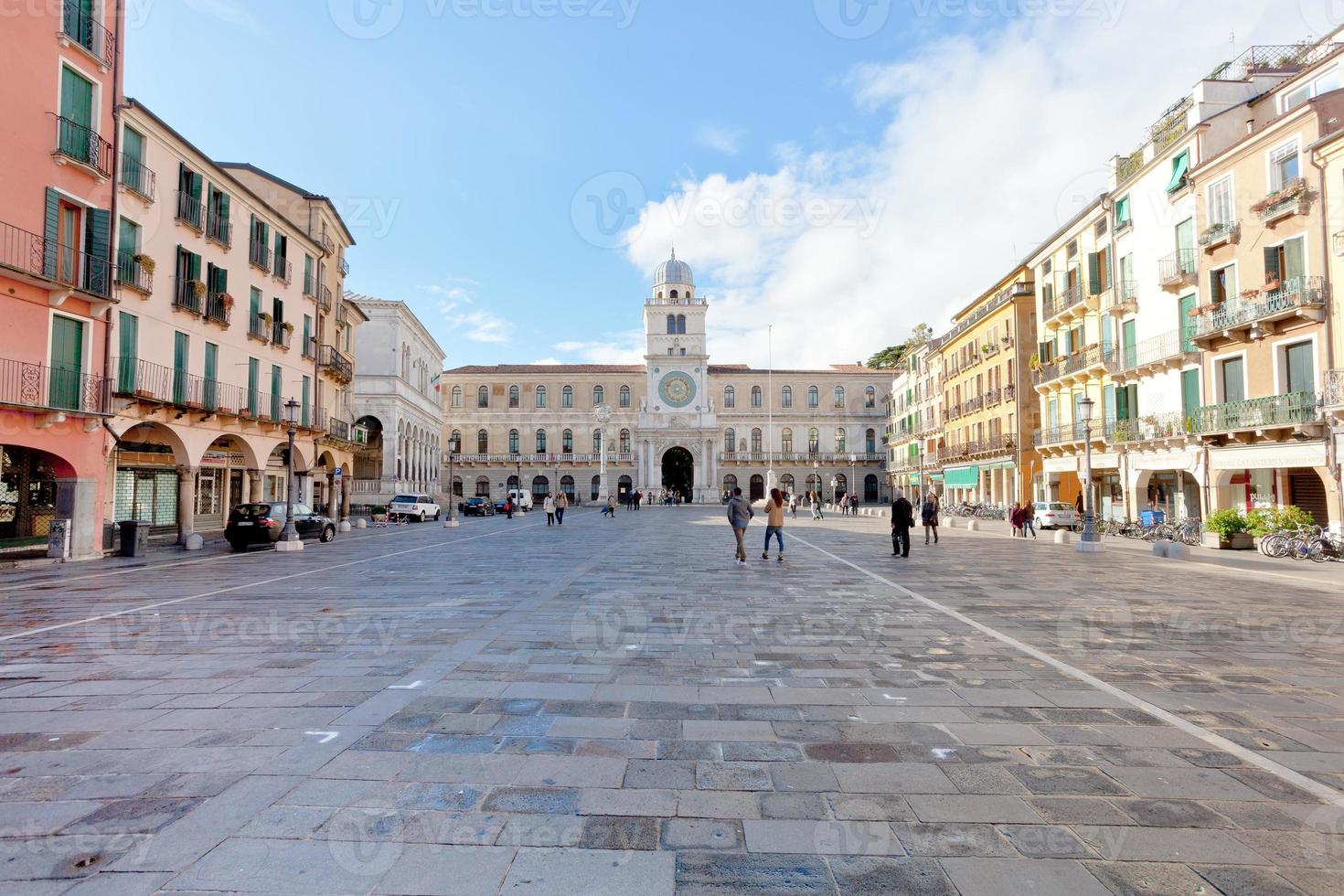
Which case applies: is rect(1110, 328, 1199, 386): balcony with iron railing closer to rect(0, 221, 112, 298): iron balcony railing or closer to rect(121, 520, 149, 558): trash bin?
rect(0, 221, 112, 298): iron balcony railing

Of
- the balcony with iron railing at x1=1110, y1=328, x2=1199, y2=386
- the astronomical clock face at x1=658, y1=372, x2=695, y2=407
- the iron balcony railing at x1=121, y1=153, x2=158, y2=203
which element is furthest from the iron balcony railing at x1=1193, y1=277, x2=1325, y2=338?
the astronomical clock face at x1=658, y1=372, x2=695, y2=407

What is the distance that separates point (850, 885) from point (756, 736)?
1708 millimetres

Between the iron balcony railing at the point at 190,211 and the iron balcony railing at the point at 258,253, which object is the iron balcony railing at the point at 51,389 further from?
the iron balcony railing at the point at 258,253

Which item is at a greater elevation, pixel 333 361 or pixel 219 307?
pixel 219 307

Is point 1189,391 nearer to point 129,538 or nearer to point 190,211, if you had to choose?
point 129,538

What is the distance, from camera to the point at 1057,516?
1200 inches

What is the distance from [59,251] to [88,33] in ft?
17.6

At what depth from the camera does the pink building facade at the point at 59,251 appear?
15.0 meters

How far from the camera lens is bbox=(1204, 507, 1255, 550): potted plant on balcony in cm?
2009

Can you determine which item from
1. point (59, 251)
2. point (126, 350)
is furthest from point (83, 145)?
point (126, 350)

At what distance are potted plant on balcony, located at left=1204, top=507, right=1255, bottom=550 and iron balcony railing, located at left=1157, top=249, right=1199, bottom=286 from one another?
781cm

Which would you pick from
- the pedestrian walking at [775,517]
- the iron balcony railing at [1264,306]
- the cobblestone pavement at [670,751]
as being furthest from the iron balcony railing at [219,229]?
the iron balcony railing at [1264,306]

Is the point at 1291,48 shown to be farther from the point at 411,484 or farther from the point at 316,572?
the point at 411,484

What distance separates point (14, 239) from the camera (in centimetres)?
1497
